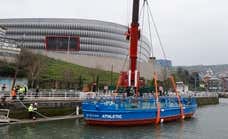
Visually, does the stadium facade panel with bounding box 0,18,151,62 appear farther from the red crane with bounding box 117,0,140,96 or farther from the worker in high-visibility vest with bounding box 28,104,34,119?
the worker in high-visibility vest with bounding box 28,104,34,119

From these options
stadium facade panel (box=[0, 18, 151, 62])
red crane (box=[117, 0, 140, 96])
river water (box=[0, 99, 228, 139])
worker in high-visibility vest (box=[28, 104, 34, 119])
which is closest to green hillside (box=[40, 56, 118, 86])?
red crane (box=[117, 0, 140, 96])

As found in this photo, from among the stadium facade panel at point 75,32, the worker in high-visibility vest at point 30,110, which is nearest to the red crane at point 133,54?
the worker in high-visibility vest at point 30,110

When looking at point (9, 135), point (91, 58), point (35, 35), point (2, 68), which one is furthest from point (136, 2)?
point (35, 35)

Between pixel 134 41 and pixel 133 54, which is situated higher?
pixel 134 41

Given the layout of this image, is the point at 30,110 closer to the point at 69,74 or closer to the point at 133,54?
the point at 133,54

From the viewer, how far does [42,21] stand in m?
164

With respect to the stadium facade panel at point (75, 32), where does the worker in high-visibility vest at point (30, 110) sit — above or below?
below

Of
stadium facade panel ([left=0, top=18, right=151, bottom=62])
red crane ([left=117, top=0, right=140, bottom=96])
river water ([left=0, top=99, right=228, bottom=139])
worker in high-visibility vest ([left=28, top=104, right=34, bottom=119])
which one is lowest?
river water ([left=0, top=99, right=228, bottom=139])

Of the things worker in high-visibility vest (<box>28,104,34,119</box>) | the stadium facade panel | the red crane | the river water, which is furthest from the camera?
the stadium facade panel

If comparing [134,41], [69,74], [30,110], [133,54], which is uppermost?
[134,41]

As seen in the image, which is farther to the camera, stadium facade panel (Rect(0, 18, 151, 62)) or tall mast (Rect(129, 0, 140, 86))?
stadium facade panel (Rect(0, 18, 151, 62))

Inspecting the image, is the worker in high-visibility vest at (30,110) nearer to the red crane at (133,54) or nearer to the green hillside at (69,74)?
the red crane at (133,54)

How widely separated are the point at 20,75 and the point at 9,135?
34.2m

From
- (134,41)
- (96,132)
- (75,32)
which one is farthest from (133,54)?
(75,32)
